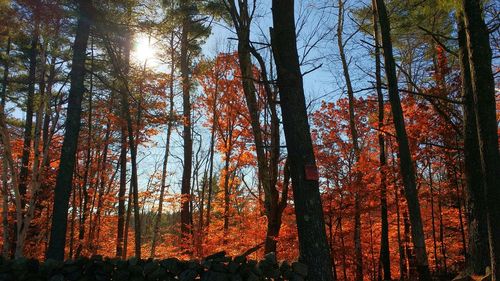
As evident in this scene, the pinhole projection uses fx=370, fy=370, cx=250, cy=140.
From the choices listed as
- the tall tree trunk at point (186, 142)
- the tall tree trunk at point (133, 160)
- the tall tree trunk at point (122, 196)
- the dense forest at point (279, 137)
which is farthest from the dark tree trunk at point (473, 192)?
the tall tree trunk at point (122, 196)

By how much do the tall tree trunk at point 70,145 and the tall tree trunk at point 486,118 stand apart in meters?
7.39

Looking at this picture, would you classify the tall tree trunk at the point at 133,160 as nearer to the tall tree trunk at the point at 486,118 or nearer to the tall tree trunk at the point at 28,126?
the tall tree trunk at the point at 28,126

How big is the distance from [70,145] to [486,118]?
7.63 meters

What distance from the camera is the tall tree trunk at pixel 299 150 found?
14.3 feet

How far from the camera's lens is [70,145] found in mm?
7973

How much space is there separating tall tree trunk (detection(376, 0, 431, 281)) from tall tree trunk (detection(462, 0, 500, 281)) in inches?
93.2

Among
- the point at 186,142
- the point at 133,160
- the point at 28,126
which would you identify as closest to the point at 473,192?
the point at 133,160

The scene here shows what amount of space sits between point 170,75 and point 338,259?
922 cm

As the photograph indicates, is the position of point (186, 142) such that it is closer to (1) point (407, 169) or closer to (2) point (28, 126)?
(2) point (28, 126)

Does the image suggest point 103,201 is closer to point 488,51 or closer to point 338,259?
point 338,259

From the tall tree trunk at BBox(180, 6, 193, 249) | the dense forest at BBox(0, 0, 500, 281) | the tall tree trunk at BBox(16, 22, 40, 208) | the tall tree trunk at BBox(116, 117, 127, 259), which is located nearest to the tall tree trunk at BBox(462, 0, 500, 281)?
the dense forest at BBox(0, 0, 500, 281)

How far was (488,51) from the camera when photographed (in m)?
4.93

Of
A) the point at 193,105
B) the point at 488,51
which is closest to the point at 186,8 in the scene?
the point at 193,105

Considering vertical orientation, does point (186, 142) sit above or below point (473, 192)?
above
